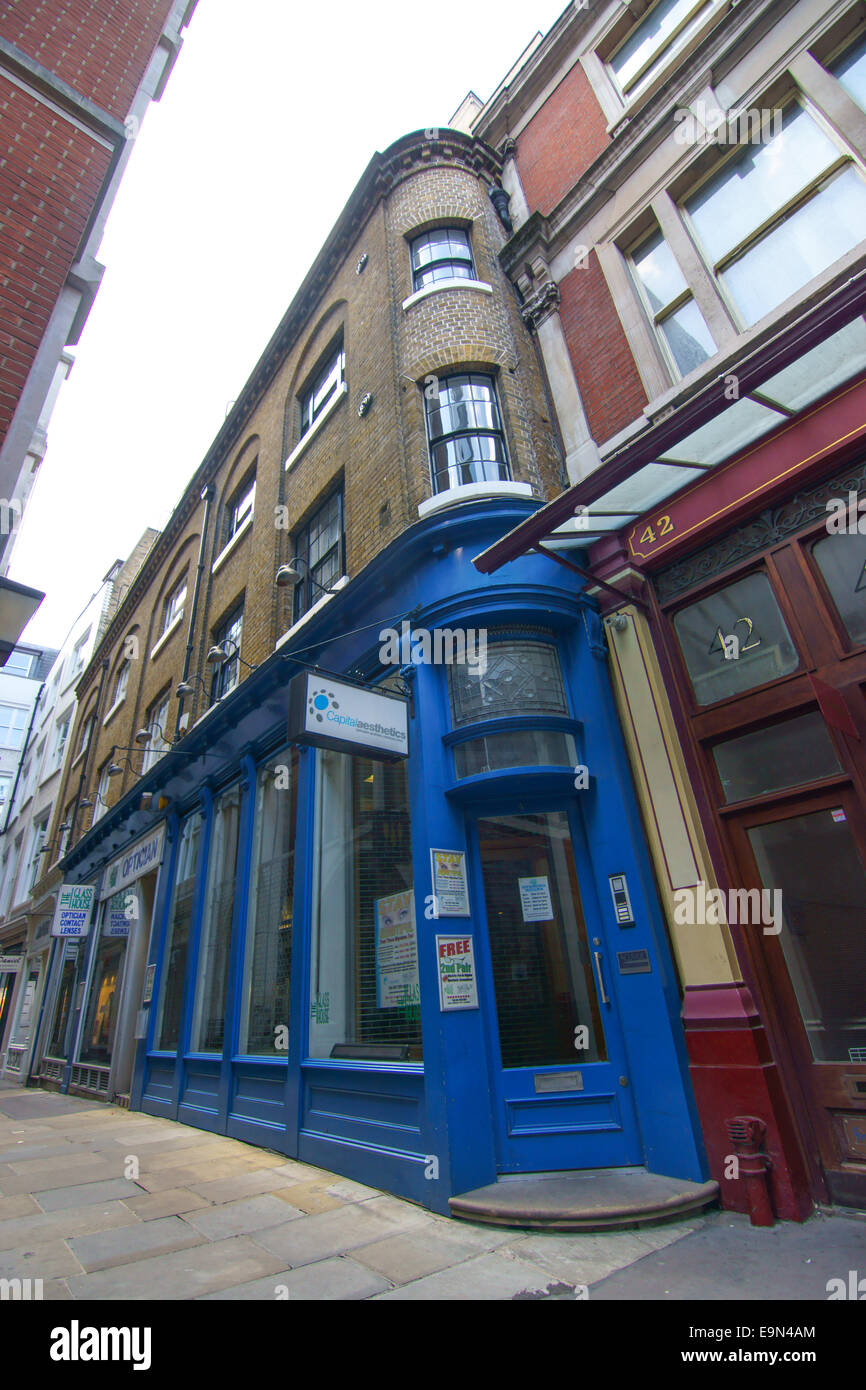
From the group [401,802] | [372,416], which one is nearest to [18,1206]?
[401,802]

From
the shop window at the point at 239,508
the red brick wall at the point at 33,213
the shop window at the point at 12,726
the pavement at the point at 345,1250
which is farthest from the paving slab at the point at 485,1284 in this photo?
the shop window at the point at 12,726

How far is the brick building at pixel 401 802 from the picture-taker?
532 centimetres

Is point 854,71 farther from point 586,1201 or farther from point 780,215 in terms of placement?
point 586,1201

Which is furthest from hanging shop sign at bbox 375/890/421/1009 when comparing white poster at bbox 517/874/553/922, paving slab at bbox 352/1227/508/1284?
paving slab at bbox 352/1227/508/1284

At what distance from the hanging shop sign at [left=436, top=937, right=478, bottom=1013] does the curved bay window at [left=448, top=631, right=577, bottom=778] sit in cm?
152

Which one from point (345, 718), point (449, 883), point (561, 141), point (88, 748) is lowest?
point (449, 883)

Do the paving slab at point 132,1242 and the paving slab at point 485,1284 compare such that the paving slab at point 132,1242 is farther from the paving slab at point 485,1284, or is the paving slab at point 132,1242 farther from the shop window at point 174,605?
the shop window at point 174,605

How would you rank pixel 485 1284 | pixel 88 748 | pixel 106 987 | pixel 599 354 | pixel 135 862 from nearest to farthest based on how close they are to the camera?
pixel 485 1284 < pixel 599 354 < pixel 135 862 < pixel 106 987 < pixel 88 748

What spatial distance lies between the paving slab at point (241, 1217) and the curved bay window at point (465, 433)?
7.23m

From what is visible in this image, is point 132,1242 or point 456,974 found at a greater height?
point 456,974

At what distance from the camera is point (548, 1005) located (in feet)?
18.4

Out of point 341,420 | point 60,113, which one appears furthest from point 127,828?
point 60,113

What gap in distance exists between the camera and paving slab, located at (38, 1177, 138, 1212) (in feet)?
17.3

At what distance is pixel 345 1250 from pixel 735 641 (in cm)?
533
